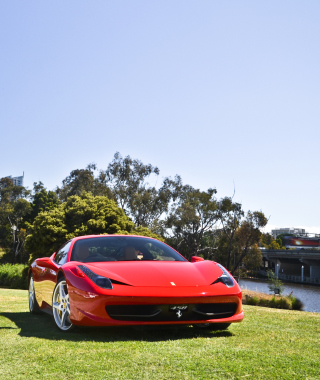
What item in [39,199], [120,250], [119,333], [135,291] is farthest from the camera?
[39,199]

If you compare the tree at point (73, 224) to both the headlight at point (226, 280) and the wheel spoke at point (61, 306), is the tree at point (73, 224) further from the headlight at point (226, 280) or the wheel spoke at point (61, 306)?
the headlight at point (226, 280)

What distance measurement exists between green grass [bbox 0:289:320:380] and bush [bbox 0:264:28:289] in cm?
2894

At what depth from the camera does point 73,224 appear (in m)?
32.8

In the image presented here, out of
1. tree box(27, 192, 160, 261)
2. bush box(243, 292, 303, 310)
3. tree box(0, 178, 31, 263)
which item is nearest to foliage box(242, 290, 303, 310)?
bush box(243, 292, 303, 310)

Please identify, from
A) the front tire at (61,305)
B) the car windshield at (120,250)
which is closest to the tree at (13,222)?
the car windshield at (120,250)

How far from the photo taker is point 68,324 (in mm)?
4832

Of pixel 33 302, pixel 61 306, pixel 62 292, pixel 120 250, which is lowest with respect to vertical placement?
pixel 33 302

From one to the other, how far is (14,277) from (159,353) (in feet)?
107

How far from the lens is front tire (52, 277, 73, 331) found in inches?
190

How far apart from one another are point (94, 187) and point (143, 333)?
48.7m

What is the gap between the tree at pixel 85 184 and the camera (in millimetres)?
51044

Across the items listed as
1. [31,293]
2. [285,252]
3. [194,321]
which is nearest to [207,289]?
[194,321]

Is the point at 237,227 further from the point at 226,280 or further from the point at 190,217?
the point at 226,280

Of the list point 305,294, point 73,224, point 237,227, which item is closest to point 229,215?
point 237,227
